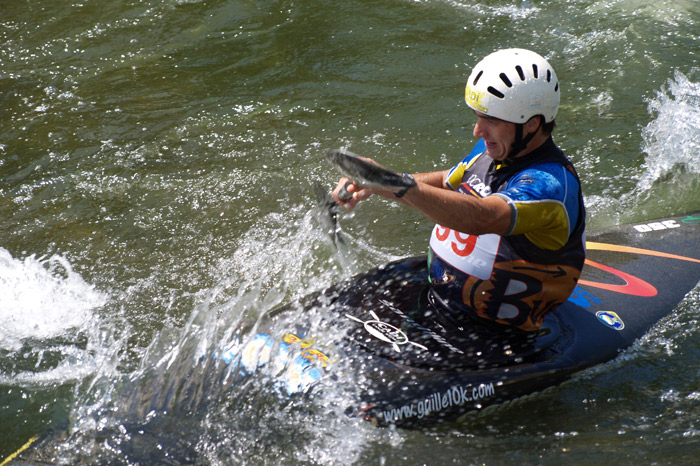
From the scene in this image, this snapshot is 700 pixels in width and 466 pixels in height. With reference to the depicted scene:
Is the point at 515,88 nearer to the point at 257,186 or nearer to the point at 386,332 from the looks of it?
the point at 386,332

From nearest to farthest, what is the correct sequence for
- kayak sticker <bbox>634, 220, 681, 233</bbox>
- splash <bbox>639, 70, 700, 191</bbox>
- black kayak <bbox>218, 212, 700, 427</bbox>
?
black kayak <bbox>218, 212, 700, 427</bbox> → kayak sticker <bbox>634, 220, 681, 233</bbox> → splash <bbox>639, 70, 700, 191</bbox>

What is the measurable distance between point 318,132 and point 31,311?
3.22 metres

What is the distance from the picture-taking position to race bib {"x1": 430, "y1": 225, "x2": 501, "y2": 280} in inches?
125

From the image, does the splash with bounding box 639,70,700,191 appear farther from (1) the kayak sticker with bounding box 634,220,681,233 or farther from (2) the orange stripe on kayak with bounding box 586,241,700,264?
(2) the orange stripe on kayak with bounding box 586,241,700,264

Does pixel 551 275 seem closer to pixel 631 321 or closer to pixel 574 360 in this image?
pixel 574 360

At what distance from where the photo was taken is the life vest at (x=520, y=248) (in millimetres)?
2887

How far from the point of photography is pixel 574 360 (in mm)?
3516

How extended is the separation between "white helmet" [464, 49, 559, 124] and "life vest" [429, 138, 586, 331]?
0.21m

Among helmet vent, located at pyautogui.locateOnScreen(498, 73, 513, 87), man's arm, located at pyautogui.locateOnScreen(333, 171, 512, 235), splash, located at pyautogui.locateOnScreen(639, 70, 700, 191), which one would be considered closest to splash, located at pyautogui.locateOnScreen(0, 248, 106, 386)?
man's arm, located at pyautogui.locateOnScreen(333, 171, 512, 235)

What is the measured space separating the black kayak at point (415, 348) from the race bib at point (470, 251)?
12.9 inches

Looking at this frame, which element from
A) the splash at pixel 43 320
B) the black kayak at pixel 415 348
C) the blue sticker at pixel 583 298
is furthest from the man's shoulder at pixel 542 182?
the splash at pixel 43 320

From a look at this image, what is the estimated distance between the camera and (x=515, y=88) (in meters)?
2.96

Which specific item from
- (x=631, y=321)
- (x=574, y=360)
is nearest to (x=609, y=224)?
(x=631, y=321)

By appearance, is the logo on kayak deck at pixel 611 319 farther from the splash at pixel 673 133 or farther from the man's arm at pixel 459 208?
the splash at pixel 673 133
